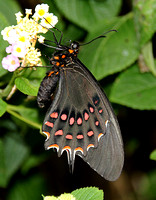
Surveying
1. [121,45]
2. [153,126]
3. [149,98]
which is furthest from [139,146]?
[121,45]

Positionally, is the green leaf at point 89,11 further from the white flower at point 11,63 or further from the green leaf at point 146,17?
the white flower at point 11,63

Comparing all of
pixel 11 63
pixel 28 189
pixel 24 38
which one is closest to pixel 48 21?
pixel 24 38

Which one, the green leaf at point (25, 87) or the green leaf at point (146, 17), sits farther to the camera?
the green leaf at point (146, 17)

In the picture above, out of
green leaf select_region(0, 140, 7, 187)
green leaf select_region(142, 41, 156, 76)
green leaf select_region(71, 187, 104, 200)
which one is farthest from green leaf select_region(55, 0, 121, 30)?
green leaf select_region(71, 187, 104, 200)

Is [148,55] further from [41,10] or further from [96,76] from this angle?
[41,10]

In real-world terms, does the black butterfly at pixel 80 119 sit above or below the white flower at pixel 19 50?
below

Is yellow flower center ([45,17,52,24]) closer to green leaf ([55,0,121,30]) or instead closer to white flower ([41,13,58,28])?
white flower ([41,13,58,28])

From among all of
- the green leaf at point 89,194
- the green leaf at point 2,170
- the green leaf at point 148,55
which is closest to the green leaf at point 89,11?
the green leaf at point 148,55

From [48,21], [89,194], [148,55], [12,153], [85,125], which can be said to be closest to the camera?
[89,194]
